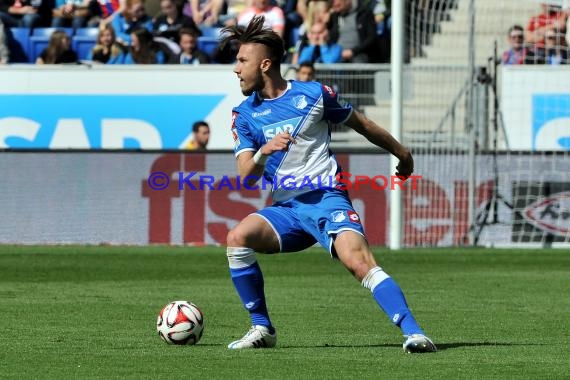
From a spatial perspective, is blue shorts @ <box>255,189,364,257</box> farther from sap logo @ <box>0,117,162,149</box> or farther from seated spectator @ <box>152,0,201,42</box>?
seated spectator @ <box>152,0,201,42</box>

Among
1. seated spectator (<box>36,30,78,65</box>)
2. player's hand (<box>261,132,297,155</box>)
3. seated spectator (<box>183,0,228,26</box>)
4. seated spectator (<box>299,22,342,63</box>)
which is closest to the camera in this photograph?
player's hand (<box>261,132,297,155</box>)

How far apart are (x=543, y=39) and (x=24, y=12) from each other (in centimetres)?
959

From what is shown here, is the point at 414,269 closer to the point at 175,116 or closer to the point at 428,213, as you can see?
the point at 428,213

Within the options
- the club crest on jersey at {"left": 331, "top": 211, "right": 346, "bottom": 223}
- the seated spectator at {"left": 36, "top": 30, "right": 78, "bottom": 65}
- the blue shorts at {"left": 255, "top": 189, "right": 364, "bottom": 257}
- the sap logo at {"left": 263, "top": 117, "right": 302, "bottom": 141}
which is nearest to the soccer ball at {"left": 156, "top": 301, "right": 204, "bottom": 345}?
the blue shorts at {"left": 255, "top": 189, "right": 364, "bottom": 257}

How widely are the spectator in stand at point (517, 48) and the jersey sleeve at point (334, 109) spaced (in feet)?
39.1

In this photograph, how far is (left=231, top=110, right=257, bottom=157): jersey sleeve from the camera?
324 inches

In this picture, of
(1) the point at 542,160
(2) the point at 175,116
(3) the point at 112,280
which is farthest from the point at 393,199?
(3) the point at 112,280

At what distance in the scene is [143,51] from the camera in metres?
21.8

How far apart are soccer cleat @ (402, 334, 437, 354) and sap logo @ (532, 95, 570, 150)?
1212 cm

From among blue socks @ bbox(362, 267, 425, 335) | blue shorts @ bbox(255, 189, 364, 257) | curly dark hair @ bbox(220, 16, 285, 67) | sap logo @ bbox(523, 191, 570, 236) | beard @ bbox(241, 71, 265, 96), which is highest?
curly dark hair @ bbox(220, 16, 285, 67)

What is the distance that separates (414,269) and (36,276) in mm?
4380

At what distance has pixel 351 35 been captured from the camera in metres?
21.7

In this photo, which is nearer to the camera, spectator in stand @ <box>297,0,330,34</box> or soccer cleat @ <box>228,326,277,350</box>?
soccer cleat @ <box>228,326,277,350</box>

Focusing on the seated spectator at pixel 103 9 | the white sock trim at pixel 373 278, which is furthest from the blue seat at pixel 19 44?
the white sock trim at pixel 373 278
